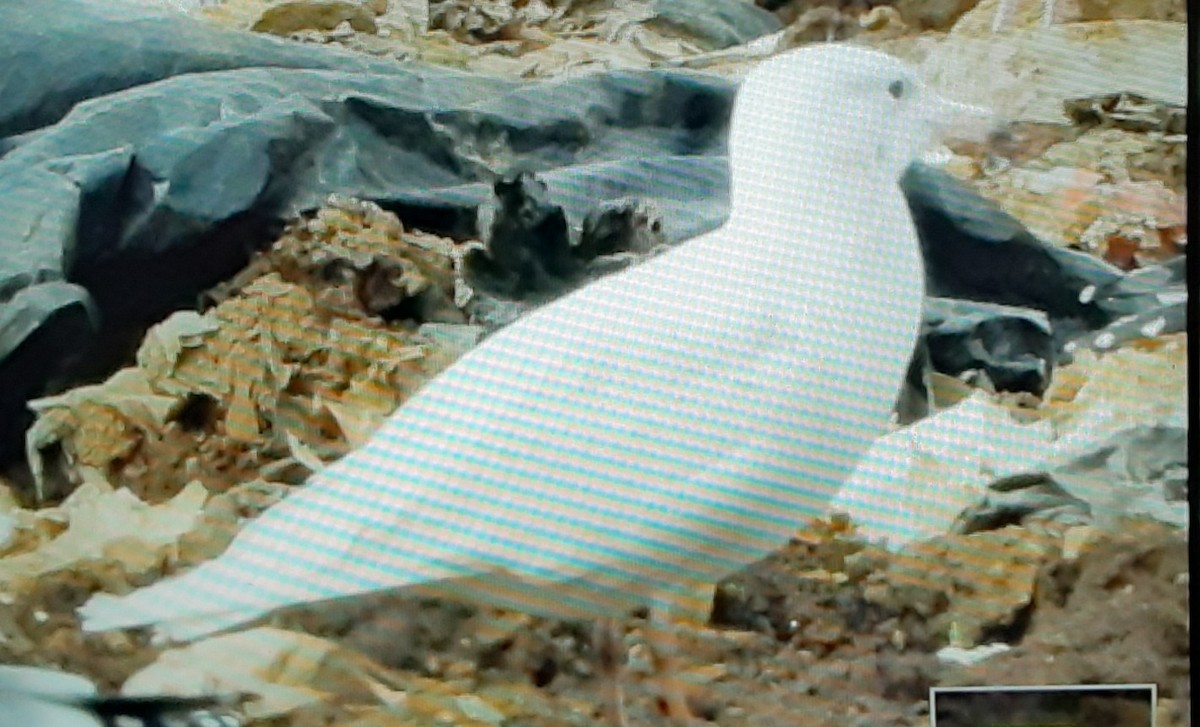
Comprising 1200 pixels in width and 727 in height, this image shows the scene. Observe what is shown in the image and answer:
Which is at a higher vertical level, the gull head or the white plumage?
the gull head

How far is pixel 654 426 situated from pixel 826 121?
0.30 meters

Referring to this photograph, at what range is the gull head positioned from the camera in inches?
36.3

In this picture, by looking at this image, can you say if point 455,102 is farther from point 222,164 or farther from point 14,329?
point 14,329

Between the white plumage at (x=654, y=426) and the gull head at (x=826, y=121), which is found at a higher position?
the gull head at (x=826, y=121)

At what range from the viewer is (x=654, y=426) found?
88 cm

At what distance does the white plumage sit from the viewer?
884mm

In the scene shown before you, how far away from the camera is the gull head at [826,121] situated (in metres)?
0.92

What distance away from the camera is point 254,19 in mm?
964

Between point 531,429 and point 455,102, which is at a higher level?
point 455,102

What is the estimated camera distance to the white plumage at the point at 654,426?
34.8 inches

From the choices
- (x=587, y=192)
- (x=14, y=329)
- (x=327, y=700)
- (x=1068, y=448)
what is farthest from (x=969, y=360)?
(x=14, y=329)

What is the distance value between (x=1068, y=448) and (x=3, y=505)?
2.97 ft

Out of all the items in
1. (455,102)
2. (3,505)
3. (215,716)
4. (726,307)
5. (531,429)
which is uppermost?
(455,102)

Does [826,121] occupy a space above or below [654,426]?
above
